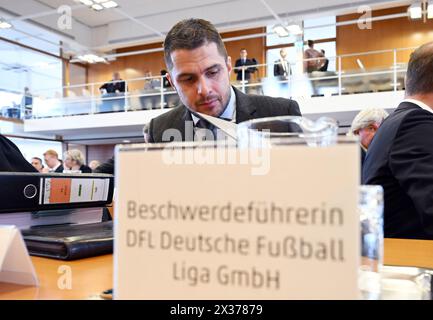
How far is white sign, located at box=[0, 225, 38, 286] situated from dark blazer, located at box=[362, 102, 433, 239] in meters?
1.03

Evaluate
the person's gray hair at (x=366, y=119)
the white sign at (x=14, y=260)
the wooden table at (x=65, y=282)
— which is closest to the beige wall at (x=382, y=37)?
the person's gray hair at (x=366, y=119)

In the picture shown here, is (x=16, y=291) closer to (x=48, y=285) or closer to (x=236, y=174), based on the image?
(x=48, y=285)

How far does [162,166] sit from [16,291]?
10.8 inches

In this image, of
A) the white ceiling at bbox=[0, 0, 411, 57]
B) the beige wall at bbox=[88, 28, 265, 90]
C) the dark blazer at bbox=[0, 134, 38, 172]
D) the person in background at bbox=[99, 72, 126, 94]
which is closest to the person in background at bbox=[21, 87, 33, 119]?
the white ceiling at bbox=[0, 0, 411, 57]

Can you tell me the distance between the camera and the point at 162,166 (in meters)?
0.33

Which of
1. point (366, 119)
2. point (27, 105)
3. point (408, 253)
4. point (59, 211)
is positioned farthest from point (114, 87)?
point (408, 253)

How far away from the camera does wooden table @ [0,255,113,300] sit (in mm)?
458

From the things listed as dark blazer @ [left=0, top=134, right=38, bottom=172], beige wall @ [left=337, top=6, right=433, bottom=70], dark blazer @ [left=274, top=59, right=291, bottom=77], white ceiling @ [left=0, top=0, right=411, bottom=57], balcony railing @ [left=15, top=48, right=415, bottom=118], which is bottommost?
dark blazer @ [left=0, top=134, right=38, bottom=172]

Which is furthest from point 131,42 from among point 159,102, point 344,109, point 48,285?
point 48,285

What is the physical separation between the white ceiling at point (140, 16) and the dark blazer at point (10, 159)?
8373mm

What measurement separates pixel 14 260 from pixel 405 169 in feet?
3.59

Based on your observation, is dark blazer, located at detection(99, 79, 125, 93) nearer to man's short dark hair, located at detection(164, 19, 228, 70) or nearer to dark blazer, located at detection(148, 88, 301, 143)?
dark blazer, located at detection(148, 88, 301, 143)

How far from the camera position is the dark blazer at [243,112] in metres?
1.42
